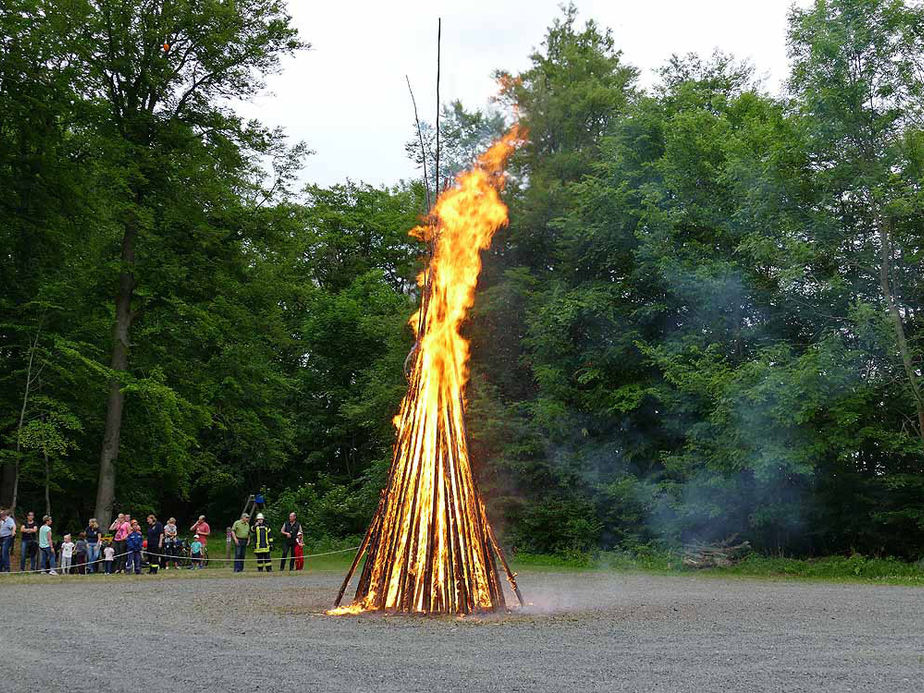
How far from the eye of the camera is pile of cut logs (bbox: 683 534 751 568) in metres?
24.1

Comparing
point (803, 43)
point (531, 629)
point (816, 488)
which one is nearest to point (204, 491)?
point (816, 488)

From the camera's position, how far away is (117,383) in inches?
1022

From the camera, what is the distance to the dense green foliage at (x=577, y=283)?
22094mm

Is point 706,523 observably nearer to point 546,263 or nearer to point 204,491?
point 546,263

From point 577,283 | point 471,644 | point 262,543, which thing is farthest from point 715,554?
point 471,644

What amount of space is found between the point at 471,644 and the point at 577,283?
895 inches

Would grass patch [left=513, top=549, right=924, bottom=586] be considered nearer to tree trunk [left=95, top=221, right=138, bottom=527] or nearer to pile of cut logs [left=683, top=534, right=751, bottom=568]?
pile of cut logs [left=683, top=534, right=751, bottom=568]

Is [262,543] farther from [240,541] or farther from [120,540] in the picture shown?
[120,540]

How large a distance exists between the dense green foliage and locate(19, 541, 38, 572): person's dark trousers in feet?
8.90

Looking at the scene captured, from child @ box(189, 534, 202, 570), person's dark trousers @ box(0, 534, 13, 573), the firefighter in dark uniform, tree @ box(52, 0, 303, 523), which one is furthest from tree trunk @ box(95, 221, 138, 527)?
the firefighter in dark uniform

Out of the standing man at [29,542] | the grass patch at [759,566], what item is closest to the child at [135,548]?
the standing man at [29,542]

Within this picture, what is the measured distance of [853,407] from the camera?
2153 cm

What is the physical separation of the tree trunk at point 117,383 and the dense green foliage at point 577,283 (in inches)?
9.3

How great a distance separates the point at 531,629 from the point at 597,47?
27.3 m
